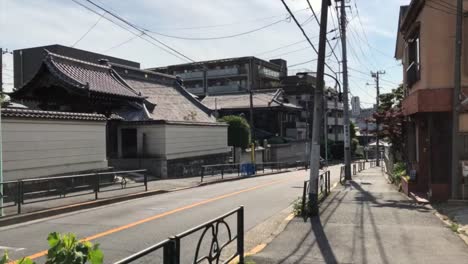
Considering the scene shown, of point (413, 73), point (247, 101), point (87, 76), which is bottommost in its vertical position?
point (413, 73)

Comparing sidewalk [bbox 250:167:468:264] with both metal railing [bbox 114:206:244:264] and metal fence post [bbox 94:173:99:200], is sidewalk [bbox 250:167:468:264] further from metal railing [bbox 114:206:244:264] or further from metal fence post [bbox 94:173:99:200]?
Result: metal fence post [bbox 94:173:99:200]

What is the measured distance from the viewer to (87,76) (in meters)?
30.5

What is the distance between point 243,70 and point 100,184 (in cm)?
7637

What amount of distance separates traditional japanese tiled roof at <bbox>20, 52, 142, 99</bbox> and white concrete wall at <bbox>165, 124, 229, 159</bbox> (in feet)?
11.7

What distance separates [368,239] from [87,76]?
24.4 metres

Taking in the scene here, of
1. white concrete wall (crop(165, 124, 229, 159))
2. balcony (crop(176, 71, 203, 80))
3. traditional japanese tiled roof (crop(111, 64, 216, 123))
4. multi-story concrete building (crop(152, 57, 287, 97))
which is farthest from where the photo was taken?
balcony (crop(176, 71, 203, 80))

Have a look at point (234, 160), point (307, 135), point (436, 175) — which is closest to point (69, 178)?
point (436, 175)

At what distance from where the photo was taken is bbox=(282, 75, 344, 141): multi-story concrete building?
7649 cm

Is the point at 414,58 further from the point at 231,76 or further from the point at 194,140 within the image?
the point at 231,76

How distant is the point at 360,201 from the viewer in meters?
17.1

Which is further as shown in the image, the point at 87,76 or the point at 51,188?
the point at 87,76

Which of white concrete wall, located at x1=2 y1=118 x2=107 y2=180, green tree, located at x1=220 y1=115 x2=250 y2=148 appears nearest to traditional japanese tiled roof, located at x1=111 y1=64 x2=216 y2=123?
green tree, located at x1=220 y1=115 x2=250 y2=148

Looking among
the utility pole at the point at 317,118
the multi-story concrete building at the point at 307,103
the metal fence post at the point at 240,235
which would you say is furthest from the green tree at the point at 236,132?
the metal fence post at the point at 240,235

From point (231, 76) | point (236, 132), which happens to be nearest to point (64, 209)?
point (236, 132)
